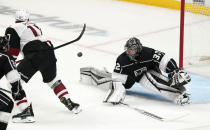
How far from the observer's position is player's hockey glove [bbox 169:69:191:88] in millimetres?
6543

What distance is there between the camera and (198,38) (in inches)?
312

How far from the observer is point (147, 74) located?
6.79m

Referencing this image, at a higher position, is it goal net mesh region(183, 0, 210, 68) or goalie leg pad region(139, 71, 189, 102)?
goal net mesh region(183, 0, 210, 68)

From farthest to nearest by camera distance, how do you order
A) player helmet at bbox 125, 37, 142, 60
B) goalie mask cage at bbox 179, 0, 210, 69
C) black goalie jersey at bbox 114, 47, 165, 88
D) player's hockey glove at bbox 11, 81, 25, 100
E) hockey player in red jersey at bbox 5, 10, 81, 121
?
goalie mask cage at bbox 179, 0, 210, 69 < black goalie jersey at bbox 114, 47, 165, 88 < player helmet at bbox 125, 37, 142, 60 < hockey player in red jersey at bbox 5, 10, 81, 121 < player's hockey glove at bbox 11, 81, 25, 100

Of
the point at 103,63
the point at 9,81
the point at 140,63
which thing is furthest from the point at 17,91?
the point at 103,63

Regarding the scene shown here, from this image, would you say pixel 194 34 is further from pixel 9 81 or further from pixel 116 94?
pixel 9 81

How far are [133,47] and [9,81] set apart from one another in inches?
63.5

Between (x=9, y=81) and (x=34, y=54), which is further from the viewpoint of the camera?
(x=34, y=54)

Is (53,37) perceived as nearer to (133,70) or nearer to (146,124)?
(133,70)

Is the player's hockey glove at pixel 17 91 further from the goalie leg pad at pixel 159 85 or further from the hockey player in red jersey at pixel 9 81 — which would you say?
the goalie leg pad at pixel 159 85

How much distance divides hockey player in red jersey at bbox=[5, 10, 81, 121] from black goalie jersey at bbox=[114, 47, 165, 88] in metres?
0.75

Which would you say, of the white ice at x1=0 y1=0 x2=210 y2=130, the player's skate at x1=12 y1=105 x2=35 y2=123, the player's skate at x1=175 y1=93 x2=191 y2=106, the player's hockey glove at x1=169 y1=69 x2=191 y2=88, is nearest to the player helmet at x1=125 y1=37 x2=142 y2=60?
the player's hockey glove at x1=169 y1=69 x2=191 y2=88

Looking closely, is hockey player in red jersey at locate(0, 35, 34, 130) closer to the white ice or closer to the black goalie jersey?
the white ice

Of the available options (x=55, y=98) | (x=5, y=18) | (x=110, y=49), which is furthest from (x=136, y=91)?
(x=5, y=18)
